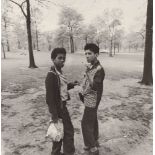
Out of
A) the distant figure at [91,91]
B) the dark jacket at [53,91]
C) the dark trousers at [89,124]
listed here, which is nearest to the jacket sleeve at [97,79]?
the distant figure at [91,91]

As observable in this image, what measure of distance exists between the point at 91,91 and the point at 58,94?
560 mm

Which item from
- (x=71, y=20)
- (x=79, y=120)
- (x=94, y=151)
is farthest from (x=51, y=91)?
(x=71, y=20)

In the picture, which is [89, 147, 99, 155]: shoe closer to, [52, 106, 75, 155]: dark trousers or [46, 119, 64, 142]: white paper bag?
[52, 106, 75, 155]: dark trousers

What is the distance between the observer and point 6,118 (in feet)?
20.4

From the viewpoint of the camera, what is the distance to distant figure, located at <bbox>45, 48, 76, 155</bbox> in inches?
145

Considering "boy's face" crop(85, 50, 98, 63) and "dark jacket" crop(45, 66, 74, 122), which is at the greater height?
"boy's face" crop(85, 50, 98, 63)

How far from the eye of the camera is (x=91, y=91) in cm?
406

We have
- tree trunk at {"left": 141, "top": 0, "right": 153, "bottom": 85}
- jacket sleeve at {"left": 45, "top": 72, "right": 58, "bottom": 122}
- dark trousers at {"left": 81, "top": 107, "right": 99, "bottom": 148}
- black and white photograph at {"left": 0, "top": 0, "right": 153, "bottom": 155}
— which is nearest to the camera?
jacket sleeve at {"left": 45, "top": 72, "right": 58, "bottom": 122}

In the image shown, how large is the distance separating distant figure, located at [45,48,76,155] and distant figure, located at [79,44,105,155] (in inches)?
12.2

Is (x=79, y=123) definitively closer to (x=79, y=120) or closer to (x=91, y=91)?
(x=79, y=120)

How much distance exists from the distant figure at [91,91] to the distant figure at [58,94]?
1.02ft

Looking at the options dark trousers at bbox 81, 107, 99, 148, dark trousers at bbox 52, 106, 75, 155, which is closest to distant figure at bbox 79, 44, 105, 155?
dark trousers at bbox 81, 107, 99, 148

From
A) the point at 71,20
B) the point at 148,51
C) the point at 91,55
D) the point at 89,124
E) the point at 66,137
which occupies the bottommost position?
the point at 66,137

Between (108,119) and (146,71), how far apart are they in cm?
538
